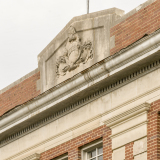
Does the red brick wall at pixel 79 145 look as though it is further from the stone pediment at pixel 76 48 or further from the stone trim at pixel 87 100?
the stone pediment at pixel 76 48

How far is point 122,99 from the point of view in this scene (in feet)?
67.2

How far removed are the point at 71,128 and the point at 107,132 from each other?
5.30 ft

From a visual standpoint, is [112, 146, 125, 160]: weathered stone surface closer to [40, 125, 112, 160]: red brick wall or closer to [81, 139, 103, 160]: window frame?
[40, 125, 112, 160]: red brick wall

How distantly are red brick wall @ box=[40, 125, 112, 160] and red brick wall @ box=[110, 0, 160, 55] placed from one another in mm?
2242

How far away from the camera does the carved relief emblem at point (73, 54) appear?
2191cm

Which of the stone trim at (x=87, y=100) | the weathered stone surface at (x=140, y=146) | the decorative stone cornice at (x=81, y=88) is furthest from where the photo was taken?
the stone trim at (x=87, y=100)

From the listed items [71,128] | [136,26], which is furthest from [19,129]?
[136,26]

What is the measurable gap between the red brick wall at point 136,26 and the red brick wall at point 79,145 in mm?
2242

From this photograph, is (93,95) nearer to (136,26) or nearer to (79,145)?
(79,145)

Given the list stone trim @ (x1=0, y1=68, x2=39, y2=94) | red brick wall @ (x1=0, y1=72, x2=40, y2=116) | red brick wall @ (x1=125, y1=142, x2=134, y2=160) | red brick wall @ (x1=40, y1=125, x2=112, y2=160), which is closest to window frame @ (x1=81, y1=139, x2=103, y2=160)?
red brick wall @ (x1=40, y1=125, x2=112, y2=160)

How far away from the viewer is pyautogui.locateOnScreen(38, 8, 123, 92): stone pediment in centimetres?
2150

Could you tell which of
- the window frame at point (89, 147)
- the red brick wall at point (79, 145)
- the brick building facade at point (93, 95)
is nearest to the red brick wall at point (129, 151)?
Result: the brick building facade at point (93, 95)

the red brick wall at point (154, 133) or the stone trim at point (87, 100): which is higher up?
the stone trim at point (87, 100)

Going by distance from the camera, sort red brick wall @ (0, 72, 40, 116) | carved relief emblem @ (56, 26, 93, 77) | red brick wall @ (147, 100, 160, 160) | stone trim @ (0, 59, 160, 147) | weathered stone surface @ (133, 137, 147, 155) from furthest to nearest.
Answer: red brick wall @ (0, 72, 40, 116) → carved relief emblem @ (56, 26, 93, 77) → stone trim @ (0, 59, 160, 147) → weathered stone surface @ (133, 137, 147, 155) → red brick wall @ (147, 100, 160, 160)
